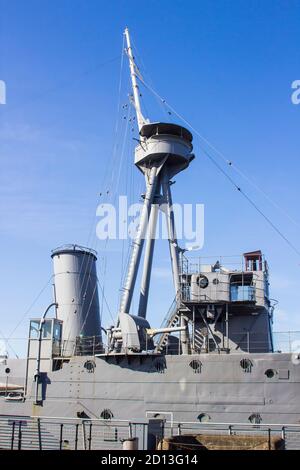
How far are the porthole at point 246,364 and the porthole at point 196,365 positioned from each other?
174 cm

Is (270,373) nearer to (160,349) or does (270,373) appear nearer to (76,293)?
(160,349)

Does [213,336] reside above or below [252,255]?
below

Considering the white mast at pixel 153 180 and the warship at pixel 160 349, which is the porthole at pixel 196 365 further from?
the white mast at pixel 153 180

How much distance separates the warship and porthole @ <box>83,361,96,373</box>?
0.04 meters

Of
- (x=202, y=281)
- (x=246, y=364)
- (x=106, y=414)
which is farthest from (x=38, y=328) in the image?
(x=246, y=364)

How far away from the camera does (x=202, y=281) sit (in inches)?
995

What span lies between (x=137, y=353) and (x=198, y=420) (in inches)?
147

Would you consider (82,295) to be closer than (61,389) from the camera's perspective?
No

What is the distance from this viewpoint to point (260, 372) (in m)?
22.5

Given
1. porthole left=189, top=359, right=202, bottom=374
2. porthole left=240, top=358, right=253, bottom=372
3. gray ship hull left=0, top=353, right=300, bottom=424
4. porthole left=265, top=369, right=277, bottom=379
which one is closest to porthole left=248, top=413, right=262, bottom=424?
gray ship hull left=0, top=353, right=300, bottom=424

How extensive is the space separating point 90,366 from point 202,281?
6303 mm

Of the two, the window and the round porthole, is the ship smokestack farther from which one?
the round porthole
